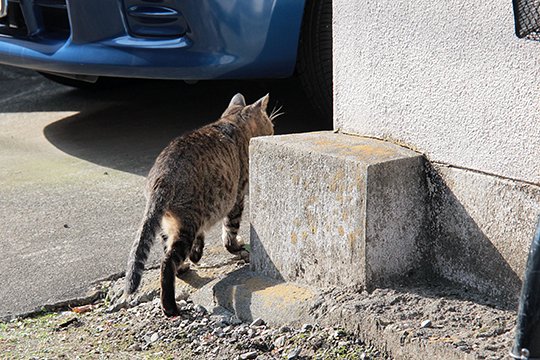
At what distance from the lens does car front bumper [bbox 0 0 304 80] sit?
4.86 meters

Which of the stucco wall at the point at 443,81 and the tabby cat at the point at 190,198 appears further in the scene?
the tabby cat at the point at 190,198

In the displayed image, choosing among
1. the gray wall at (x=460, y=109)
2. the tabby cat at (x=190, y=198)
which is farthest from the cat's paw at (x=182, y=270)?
the gray wall at (x=460, y=109)

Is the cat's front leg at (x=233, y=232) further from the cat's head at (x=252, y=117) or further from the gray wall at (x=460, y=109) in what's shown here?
the gray wall at (x=460, y=109)

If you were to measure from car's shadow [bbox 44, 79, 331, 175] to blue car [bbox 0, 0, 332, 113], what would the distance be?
50 cm

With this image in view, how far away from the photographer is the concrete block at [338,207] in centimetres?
325

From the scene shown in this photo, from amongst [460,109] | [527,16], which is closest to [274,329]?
[460,109]

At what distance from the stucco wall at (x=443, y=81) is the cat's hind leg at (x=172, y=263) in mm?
723

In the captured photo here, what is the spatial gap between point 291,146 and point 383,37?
0.51 meters

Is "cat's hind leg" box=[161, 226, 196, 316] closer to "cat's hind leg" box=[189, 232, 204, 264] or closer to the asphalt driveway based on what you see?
"cat's hind leg" box=[189, 232, 204, 264]

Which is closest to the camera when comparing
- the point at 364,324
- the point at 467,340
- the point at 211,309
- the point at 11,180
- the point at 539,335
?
the point at 539,335

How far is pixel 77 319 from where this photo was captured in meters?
3.72

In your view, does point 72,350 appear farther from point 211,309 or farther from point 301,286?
point 301,286

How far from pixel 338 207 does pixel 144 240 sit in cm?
75

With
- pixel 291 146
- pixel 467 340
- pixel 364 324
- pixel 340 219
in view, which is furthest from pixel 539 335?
pixel 291 146
